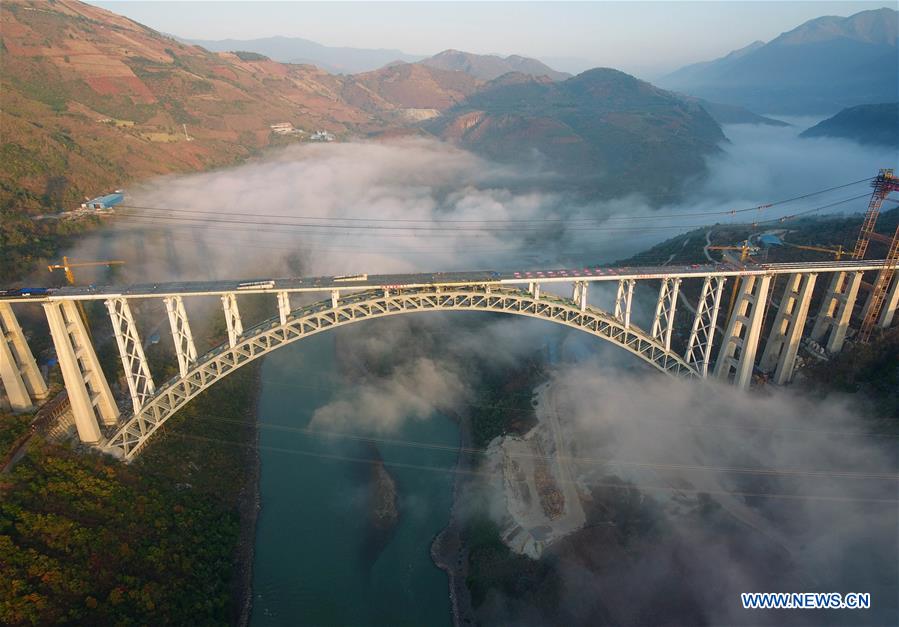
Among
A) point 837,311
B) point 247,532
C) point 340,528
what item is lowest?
point 340,528

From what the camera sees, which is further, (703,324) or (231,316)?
(703,324)

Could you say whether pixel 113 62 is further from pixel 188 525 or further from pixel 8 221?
pixel 188 525

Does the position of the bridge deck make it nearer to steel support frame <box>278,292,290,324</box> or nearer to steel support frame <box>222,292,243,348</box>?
steel support frame <box>278,292,290,324</box>

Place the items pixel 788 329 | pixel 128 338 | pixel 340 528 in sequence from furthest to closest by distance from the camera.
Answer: pixel 788 329 → pixel 340 528 → pixel 128 338

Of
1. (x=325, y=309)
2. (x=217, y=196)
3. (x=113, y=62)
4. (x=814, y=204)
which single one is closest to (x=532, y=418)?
(x=325, y=309)

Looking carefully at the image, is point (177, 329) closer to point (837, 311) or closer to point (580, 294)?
point (580, 294)

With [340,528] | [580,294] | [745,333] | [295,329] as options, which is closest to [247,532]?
[340,528]

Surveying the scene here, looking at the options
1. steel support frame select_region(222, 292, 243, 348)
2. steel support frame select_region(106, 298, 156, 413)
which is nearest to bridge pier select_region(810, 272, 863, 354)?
steel support frame select_region(222, 292, 243, 348)
